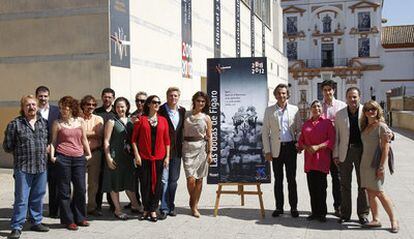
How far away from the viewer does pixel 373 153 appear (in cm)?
622

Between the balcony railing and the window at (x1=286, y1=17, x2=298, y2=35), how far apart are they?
3.52 metres

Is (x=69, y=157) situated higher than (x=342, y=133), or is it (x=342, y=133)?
(x=342, y=133)

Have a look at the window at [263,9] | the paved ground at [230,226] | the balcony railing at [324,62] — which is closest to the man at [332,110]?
the paved ground at [230,226]

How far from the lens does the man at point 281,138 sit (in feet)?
22.7

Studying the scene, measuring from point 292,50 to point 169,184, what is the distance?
48.0 m

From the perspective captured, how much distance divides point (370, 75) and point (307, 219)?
46269 millimetres

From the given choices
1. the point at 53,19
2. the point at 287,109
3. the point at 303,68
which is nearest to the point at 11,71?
the point at 53,19

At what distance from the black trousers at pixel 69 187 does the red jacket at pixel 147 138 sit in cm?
76

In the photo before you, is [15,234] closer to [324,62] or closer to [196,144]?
[196,144]

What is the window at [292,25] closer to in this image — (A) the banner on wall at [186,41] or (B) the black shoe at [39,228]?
(A) the banner on wall at [186,41]

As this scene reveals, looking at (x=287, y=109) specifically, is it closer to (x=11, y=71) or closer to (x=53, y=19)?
(x=53, y=19)

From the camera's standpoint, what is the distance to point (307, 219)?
22.5ft

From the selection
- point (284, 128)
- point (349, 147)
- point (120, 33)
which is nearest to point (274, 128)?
point (284, 128)

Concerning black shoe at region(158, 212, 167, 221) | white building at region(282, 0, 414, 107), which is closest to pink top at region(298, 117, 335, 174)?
black shoe at region(158, 212, 167, 221)
